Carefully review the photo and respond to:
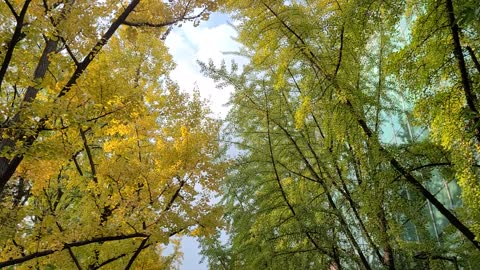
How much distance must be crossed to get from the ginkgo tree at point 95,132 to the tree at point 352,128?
104 cm

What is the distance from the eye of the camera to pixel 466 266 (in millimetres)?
4500

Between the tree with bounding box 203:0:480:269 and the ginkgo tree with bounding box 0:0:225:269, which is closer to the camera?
the tree with bounding box 203:0:480:269

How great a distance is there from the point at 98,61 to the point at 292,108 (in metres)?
2.60

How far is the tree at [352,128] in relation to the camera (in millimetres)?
2580

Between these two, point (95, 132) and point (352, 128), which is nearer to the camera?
point (352, 128)

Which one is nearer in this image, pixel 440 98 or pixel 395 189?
pixel 440 98

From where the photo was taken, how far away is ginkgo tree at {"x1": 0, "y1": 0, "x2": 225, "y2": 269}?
133 inches

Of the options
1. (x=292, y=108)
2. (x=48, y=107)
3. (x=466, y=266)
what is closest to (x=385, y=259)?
(x=466, y=266)

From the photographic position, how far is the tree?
8.46 ft

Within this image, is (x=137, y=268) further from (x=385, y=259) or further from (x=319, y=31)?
(x=319, y=31)

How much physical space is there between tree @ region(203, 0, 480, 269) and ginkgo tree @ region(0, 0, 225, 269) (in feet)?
3.42

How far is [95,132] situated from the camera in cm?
471

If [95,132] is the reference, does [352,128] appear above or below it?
below

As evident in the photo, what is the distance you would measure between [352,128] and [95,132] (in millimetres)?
2964
